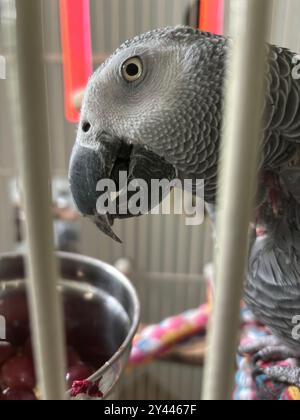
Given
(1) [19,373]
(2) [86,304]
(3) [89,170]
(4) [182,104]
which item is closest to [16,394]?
(1) [19,373]

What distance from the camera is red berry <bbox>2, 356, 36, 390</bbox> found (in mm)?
655

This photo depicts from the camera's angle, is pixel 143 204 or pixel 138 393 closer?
Result: pixel 143 204

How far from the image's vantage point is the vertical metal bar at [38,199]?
22 cm

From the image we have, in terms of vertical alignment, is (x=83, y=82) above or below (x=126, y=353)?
above

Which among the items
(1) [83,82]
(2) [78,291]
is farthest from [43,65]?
(2) [78,291]

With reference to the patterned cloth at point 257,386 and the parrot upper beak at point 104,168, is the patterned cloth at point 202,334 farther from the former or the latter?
the parrot upper beak at point 104,168

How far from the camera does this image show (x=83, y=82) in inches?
25.0

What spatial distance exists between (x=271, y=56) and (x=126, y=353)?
16.1 inches

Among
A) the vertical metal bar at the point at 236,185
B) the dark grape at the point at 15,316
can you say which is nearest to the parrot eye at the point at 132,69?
the vertical metal bar at the point at 236,185

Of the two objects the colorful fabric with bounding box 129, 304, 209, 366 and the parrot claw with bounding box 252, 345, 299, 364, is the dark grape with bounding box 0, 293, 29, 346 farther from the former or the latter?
the parrot claw with bounding box 252, 345, 299, 364

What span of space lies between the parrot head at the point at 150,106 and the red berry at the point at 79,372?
0.70ft

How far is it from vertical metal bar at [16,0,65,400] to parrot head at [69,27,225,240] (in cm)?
25

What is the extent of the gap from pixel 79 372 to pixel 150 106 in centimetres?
36
